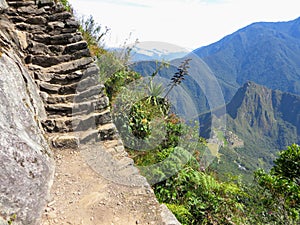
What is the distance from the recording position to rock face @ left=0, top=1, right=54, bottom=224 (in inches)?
101

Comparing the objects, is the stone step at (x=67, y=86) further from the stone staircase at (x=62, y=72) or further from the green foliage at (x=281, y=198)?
the green foliage at (x=281, y=198)

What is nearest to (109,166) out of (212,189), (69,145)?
(69,145)

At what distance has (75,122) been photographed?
4.79 metres

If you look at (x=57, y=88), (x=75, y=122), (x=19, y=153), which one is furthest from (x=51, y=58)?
(x=19, y=153)

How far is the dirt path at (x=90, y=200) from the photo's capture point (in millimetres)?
3287

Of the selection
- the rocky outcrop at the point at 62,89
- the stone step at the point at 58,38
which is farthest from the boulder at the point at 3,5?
the stone step at the point at 58,38

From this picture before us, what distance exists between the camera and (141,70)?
852 cm

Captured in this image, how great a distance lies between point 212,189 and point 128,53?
4895mm

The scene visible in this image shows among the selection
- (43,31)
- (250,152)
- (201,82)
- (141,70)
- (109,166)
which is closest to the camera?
(109,166)

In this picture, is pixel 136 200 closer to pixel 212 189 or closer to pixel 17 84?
pixel 212 189

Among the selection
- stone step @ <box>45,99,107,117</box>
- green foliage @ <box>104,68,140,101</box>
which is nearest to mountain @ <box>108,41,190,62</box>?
green foliage @ <box>104,68,140,101</box>

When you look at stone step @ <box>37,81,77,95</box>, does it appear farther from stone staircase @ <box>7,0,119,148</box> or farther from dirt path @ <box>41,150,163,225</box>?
dirt path @ <box>41,150,163,225</box>

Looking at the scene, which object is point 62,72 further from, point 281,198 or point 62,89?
point 281,198

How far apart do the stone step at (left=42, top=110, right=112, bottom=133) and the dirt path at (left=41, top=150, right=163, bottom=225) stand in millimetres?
537
